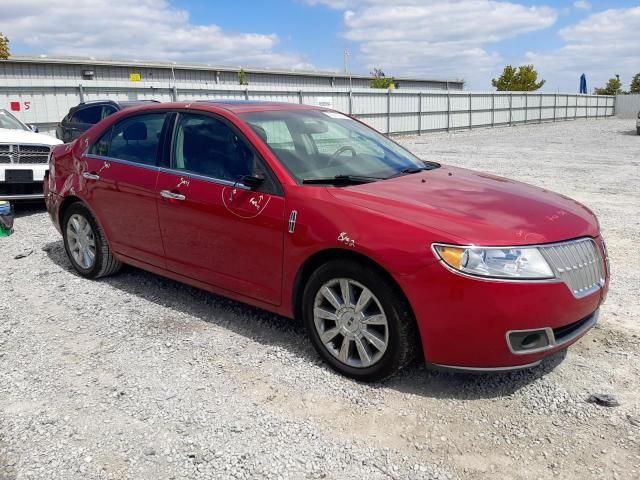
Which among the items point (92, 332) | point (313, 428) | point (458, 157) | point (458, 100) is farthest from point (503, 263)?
point (458, 100)

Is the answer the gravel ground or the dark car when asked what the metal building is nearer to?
the dark car

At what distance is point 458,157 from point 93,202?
1378 cm

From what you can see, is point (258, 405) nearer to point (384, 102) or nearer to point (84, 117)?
point (84, 117)

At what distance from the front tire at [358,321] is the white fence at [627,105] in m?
58.1

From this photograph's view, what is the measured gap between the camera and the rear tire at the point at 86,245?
5.14 meters

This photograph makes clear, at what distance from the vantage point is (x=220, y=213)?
390cm

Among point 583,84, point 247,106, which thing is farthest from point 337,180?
point 583,84

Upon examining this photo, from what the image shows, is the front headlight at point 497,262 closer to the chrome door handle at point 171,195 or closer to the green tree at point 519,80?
the chrome door handle at point 171,195

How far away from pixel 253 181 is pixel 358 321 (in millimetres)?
1139

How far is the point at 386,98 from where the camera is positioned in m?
26.4

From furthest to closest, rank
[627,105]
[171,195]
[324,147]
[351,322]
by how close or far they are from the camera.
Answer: [627,105] → [171,195] → [324,147] → [351,322]

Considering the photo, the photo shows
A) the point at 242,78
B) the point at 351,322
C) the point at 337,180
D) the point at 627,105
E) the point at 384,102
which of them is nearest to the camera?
the point at 351,322

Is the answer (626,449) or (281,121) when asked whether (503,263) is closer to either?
(626,449)

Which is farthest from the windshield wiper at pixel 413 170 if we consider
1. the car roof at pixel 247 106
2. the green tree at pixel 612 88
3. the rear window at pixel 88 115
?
the green tree at pixel 612 88
